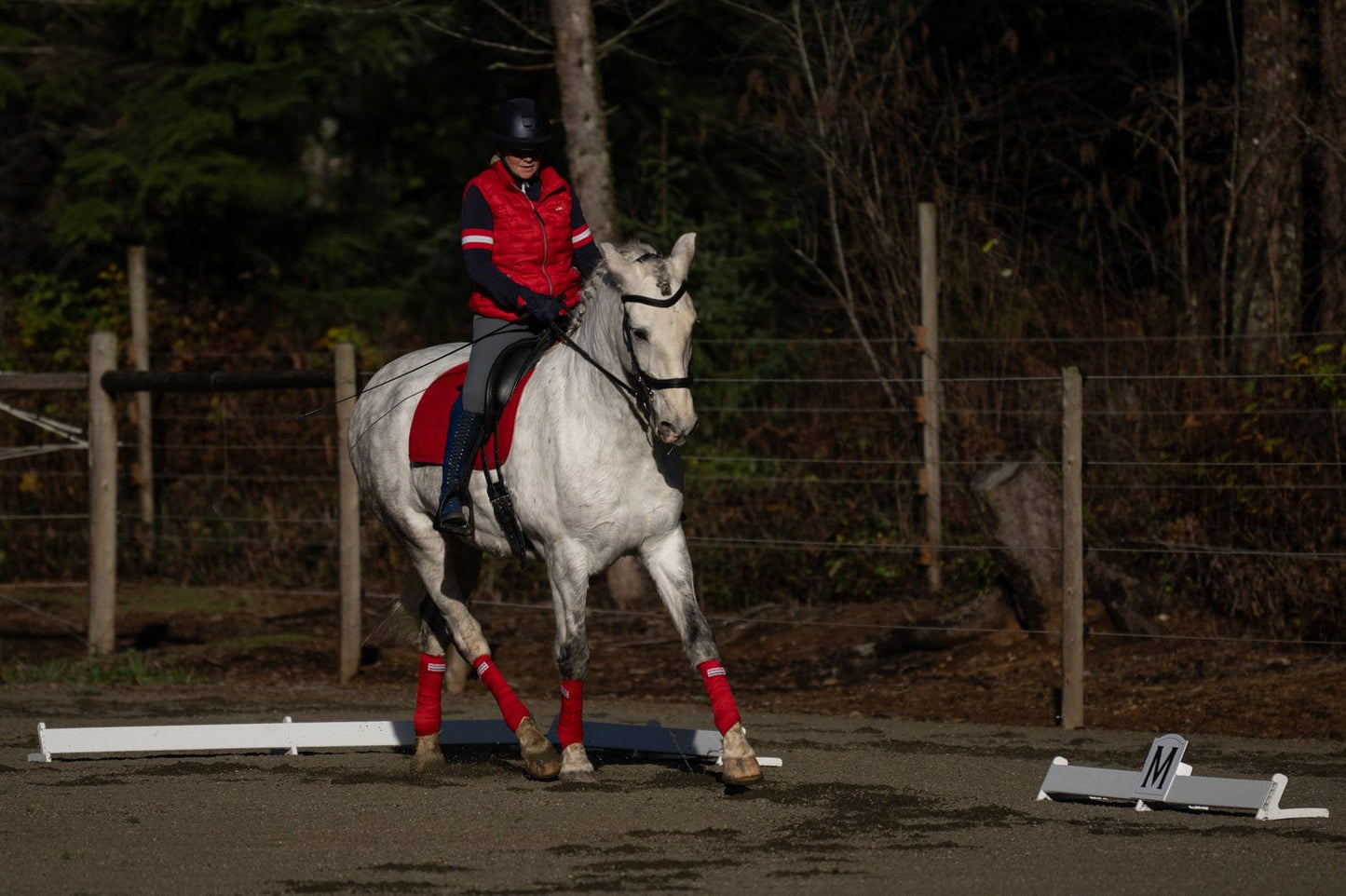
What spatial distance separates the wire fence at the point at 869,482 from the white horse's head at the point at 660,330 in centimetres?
269

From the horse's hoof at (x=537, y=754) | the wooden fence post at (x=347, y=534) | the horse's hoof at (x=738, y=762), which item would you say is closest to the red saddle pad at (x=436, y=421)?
the horse's hoof at (x=537, y=754)

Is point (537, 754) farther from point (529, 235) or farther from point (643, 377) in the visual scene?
point (529, 235)

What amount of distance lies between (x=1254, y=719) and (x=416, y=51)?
1674 cm

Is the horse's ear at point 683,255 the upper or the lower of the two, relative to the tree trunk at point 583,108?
lower

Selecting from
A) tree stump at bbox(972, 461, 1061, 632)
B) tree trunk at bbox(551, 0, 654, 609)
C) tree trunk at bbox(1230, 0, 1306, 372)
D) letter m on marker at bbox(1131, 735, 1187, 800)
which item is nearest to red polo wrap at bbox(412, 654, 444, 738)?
letter m on marker at bbox(1131, 735, 1187, 800)

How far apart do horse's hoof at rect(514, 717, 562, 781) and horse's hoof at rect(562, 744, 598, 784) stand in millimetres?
33

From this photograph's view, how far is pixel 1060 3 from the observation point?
17.2 metres

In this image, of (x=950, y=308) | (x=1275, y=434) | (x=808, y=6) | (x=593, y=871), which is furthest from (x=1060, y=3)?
(x=593, y=871)

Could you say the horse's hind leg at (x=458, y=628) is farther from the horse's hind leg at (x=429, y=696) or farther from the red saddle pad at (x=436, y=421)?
the red saddle pad at (x=436, y=421)

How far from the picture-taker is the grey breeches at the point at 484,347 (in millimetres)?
8367

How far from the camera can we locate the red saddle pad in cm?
872

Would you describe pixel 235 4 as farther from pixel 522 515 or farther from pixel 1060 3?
pixel 522 515

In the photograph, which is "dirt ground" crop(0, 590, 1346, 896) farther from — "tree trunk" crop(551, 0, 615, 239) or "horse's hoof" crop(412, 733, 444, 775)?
"tree trunk" crop(551, 0, 615, 239)

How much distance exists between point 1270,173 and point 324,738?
902 centimetres
